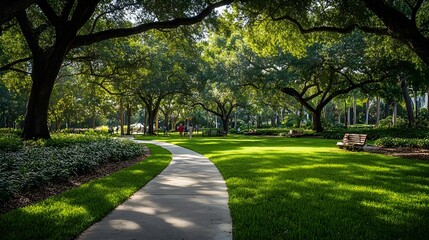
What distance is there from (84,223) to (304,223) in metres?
3.15

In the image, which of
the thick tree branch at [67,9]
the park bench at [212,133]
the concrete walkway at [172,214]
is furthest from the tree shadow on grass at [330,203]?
the park bench at [212,133]

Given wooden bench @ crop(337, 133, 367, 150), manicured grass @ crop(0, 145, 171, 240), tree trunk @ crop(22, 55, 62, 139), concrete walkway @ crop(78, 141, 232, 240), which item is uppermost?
tree trunk @ crop(22, 55, 62, 139)

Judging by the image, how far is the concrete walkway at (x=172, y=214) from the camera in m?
4.35

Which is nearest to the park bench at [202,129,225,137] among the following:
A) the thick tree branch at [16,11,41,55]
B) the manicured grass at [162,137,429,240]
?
the thick tree branch at [16,11,41,55]

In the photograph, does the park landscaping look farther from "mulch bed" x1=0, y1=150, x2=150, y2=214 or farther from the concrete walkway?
"mulch bed" x1=0, y1=150, x2=150, y2=214

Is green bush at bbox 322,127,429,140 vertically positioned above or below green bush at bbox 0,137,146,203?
above

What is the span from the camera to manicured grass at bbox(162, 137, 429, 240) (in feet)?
14.7

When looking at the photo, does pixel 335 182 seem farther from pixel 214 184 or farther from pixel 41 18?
pixel 41 18

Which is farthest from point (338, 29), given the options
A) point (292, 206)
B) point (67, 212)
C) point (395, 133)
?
point (395, 133)

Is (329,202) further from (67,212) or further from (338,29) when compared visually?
(338,29)

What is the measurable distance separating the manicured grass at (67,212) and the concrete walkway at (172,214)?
0.21m

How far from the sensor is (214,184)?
8.12m

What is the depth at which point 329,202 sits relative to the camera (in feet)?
20.1

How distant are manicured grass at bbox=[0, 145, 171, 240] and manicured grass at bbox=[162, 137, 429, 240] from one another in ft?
7.09
